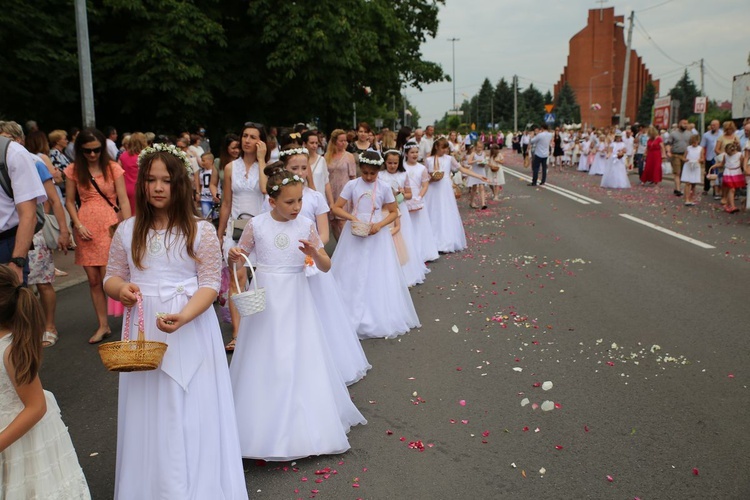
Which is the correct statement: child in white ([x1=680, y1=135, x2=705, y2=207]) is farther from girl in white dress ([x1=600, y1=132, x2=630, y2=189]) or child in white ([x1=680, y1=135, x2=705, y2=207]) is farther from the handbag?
the handbag

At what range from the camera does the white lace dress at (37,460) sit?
2.93 meters

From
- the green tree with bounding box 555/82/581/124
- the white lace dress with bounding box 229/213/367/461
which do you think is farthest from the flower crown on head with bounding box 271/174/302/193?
the green tree with bounding box 555/82/581/124

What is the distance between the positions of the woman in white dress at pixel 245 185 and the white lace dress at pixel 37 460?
11.9 feet

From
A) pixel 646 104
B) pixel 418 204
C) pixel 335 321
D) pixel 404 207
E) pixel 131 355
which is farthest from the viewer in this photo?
pixel 646 104

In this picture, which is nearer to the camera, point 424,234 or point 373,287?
point 373,287

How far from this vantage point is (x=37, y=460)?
3008mm

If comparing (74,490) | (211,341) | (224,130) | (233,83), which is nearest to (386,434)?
(211,341)

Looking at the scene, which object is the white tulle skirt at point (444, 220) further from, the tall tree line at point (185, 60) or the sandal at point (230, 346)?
the tall tree line at point (185, 60)

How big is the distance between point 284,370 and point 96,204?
3771 mm

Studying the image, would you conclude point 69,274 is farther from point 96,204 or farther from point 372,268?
point 372,268

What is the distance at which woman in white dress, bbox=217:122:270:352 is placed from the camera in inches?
268

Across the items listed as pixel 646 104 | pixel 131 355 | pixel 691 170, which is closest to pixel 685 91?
pixel 646 104

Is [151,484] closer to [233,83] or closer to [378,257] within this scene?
[378,257]

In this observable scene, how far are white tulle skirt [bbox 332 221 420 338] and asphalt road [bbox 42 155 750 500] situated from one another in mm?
240
